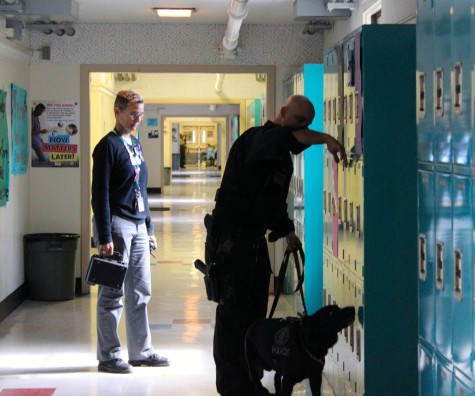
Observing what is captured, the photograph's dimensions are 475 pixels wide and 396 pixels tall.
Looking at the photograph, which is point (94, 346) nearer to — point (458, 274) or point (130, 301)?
point (130, 301)

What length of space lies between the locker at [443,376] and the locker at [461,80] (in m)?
0.64

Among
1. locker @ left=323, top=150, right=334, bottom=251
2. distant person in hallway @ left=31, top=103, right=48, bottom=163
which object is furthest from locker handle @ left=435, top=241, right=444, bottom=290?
distant person in hallway @ left=31, top=103, right=48, bottom=163

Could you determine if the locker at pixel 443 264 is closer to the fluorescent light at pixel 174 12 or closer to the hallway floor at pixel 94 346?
the hallway floor at pixel 94 346

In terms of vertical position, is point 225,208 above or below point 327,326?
above

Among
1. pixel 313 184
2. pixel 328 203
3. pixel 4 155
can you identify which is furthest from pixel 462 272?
pixel 4 155

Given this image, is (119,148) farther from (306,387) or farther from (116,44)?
(116,44)

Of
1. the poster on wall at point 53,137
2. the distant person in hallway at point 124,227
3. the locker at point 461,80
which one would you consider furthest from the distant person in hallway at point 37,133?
the locker at point 461,80

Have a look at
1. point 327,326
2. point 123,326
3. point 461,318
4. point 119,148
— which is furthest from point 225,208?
point 123,326

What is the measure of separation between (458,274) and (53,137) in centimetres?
617

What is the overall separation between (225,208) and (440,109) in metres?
1.48

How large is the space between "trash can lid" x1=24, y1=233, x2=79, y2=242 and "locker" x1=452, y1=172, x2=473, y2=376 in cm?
563

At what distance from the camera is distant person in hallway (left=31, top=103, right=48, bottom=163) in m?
8.37

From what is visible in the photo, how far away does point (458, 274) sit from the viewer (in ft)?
8.88

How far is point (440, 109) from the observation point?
2.88 m
